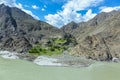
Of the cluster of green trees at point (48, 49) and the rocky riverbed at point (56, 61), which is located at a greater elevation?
the cluster of green trees at point (48, 49)

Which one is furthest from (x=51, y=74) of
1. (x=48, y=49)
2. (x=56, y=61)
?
(x=48, y=49)

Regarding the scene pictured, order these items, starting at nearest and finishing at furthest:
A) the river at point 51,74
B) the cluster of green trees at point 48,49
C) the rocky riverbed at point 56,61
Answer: the river at point 51,74
the rocky riverbed at point 56,61
the cluster of green trees at point 48,49

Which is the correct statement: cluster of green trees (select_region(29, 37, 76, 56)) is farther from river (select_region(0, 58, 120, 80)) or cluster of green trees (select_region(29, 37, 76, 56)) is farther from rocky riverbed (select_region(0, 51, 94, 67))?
river (select_region(0, 58, 120, 80))

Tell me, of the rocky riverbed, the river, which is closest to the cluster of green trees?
the rocky riverbed

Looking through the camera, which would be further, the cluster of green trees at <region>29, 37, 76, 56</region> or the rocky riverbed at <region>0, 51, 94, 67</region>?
the cluster of green trees at <region>29, 37, 76, 56</region>

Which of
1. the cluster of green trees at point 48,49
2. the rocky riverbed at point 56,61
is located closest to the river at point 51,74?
the rocky riverbed at point 56,61

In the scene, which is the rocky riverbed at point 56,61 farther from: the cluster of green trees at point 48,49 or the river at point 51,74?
the cluster of green trees at point 48,49

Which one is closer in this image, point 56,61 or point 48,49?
point 56,61

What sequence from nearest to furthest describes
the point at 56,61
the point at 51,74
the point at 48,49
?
the point at 51,74
the point at 56,61
the point at 48,49

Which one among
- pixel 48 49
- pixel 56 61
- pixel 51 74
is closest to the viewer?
pixel 51 74

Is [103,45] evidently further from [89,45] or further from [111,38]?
[111,38]

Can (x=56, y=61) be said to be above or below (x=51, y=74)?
above

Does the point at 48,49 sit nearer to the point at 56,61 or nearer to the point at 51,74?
the point at 56,61
